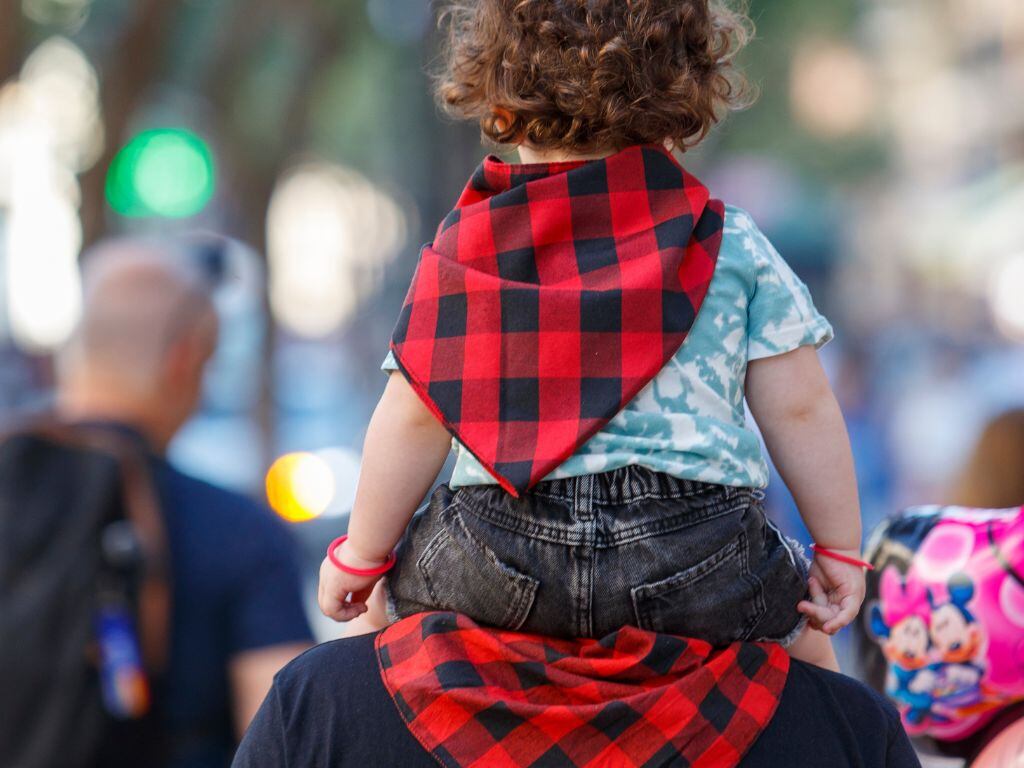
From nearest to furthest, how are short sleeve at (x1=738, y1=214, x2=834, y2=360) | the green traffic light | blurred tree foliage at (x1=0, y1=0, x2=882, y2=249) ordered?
short sleeve at (x1=738, y1=214, x2=834, y2=360), blurred tree foliage at (x1=0, y1=0, x2=882, y2=249), the green traffic light

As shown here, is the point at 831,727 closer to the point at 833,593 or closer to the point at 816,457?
the point at 833,593

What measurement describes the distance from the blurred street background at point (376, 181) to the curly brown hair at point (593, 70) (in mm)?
874

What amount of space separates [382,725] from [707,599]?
1.44 ft

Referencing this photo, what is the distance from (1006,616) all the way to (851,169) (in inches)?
1272

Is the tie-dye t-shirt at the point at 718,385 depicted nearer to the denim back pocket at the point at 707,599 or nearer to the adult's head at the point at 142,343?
the denim back pocket at the point at 707,599

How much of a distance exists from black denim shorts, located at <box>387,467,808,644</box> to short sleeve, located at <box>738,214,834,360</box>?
0.20m

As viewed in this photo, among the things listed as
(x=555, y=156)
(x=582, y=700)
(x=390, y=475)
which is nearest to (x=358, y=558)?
(x=390, y=475)

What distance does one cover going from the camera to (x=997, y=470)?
9.55 feet

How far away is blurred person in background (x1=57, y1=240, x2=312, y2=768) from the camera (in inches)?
105

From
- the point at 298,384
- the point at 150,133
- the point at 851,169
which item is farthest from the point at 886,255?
the point at 150,133

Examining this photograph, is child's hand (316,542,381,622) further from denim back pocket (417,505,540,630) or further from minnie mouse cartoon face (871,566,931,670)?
minnie mouse cartoon face (871,566,931,670)

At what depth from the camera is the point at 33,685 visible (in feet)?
8.00

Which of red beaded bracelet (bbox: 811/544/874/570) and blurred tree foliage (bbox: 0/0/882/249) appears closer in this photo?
red beaded bracelet (bbox: 811/544/874/570)

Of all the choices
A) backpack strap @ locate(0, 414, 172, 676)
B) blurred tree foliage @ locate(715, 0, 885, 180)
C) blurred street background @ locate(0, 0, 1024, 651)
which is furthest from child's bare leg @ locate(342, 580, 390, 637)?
blurred tree foliage @ locate(715, 0, 885, 180)
